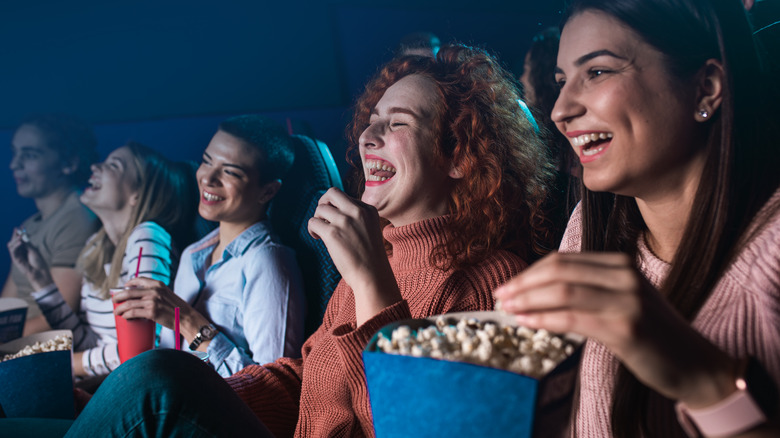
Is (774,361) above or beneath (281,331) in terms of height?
above

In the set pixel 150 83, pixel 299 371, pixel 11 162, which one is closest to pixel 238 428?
pixel 299 371

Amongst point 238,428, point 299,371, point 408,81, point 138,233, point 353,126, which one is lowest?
point 299,371

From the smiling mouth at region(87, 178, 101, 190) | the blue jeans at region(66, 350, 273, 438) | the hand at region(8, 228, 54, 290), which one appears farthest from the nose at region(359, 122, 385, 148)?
the hand at region(8, 228, 54, 290)

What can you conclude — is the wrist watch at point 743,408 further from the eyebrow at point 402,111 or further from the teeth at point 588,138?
the eyebrow at point 402,111

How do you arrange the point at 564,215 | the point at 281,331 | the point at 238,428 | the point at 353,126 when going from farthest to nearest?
the point at 353,126, the point at 281,331, the point at 564,215, the point at 238,428

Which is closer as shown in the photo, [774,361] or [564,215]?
[774,361]

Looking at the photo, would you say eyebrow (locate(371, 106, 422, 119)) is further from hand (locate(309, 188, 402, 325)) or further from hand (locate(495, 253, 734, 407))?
hand (locate(495, 253, 734, 407))

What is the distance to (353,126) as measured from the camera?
1.66 meters

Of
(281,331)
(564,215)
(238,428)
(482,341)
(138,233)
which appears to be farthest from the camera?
(138,233)

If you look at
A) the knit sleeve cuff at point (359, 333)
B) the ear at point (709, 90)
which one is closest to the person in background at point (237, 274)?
the knit sleeve cuff at point (359, 333)

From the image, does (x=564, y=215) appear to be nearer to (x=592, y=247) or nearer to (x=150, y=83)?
(x=592, y=247)

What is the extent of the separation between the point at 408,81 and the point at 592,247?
631mm

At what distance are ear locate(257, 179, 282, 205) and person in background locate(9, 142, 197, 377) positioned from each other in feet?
0.97

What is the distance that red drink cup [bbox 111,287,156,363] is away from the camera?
1.47 meters
